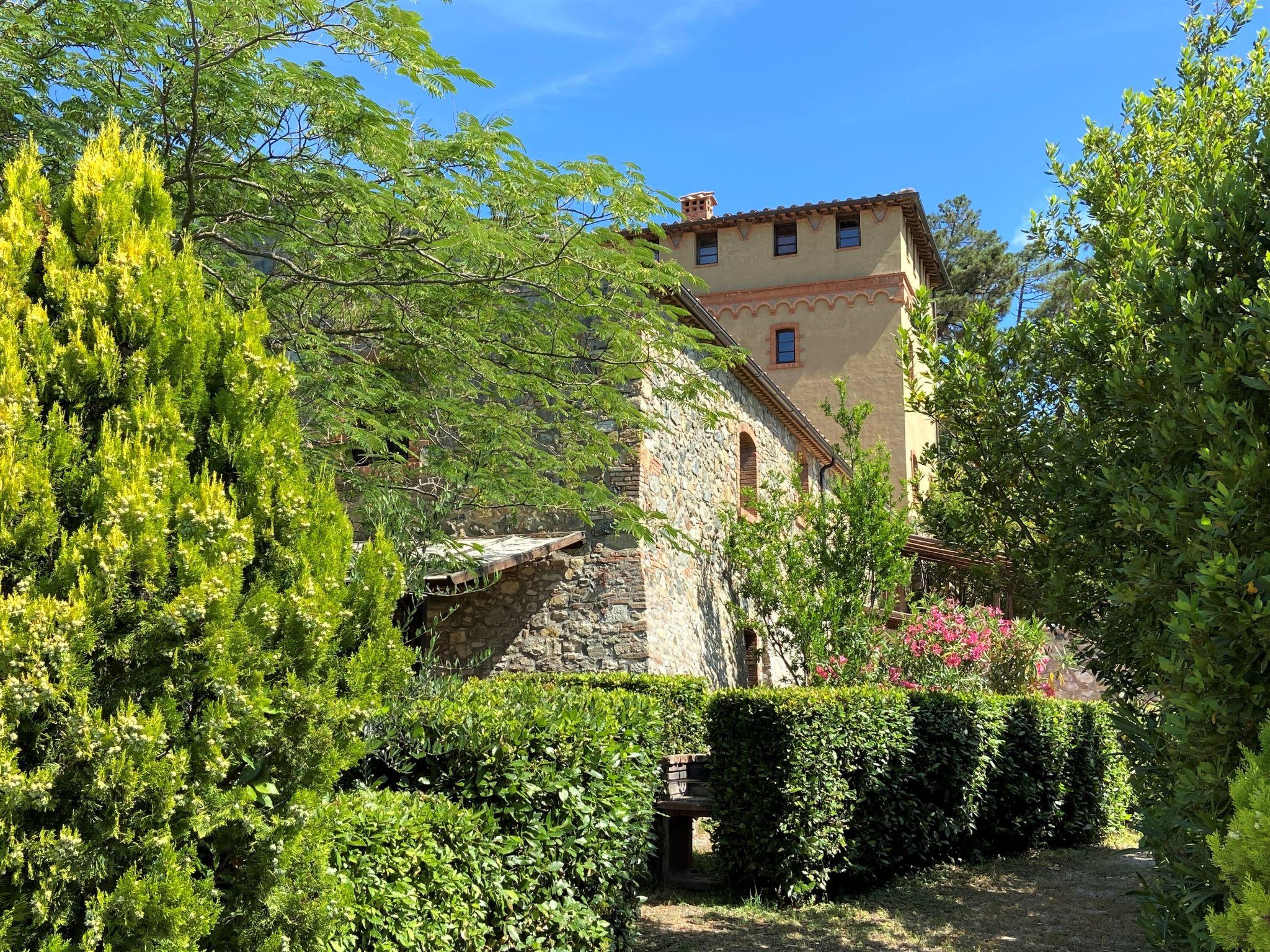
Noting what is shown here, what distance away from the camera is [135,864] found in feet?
9.46

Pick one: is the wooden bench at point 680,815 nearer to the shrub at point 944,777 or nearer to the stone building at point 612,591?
the shrub at point 944,777

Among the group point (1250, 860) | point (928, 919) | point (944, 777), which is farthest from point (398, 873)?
point (944, 777)

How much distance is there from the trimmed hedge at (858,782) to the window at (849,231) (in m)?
15.9

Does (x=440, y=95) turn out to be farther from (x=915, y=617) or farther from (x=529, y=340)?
(x=915, y=617)

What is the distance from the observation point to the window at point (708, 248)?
81.5 feet

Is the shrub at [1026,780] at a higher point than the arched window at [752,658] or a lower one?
lower

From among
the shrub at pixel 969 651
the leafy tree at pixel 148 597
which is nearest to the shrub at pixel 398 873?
the leafy tree at pixel 148 597

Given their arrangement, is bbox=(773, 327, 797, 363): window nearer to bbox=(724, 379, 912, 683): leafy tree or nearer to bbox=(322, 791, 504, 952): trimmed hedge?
bbox=(724, 379, 912, 683): leafy tree

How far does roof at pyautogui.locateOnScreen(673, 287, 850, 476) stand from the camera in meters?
12.7

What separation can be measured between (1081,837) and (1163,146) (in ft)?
27.5

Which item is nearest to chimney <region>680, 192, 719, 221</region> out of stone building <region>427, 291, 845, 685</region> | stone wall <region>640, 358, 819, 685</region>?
stone wall <region>640, 358, 819, 685</region>

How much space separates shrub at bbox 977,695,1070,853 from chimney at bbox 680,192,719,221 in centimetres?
1698

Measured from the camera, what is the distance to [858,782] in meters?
8.02

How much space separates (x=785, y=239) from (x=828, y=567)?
12.3 m
